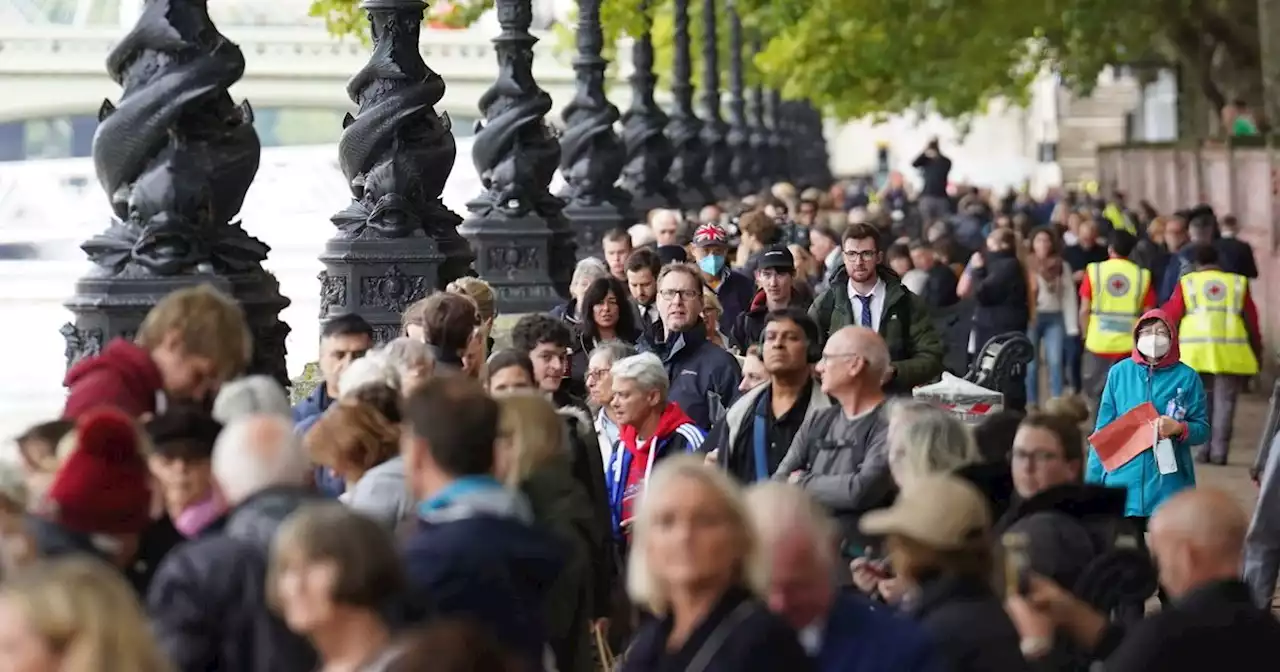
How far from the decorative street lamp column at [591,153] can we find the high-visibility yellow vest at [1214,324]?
531cm

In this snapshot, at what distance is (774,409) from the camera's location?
1155 centimetres

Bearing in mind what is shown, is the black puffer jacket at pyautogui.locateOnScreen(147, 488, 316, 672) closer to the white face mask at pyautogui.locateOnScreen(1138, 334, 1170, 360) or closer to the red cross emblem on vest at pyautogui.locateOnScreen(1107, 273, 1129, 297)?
the white face mask at pyautogui.locateOnScreen(1138, 334, 1170, 360)

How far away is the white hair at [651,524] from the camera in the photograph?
692 centimetres

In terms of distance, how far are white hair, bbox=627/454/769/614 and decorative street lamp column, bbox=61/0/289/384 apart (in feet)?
15.8

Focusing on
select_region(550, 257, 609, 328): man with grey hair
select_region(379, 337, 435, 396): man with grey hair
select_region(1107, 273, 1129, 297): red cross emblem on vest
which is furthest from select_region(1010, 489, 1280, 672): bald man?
select_region(1107, 273, 1129, 297): red cross emblem on vest

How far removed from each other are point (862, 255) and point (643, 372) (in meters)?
3.32

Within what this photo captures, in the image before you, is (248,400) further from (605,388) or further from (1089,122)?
(1089,122)

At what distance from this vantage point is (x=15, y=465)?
26.3 feet

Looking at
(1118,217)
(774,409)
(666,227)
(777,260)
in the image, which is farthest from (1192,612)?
(1118,217)

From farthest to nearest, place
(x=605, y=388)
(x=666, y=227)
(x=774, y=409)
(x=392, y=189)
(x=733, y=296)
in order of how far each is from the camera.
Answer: (x=666, y=227) → (x=733, y=296) → (x=392, y=189) → (x=605, y=388) → (x=774, y=409)

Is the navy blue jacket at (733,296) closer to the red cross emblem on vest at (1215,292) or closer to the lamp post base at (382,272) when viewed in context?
the lamp post base at (382,272)

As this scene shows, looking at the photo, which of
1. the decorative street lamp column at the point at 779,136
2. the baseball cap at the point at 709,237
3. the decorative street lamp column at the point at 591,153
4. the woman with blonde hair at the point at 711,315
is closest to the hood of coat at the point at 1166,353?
the woman with blonde hair at the point at 711,315

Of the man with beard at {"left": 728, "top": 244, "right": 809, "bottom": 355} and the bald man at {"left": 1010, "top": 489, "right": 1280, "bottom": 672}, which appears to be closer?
the bald man at {"left": 1010, "top": 489, "right": 1280, "bottom": 672}

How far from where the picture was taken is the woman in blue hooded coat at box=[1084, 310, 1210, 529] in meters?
13.6
